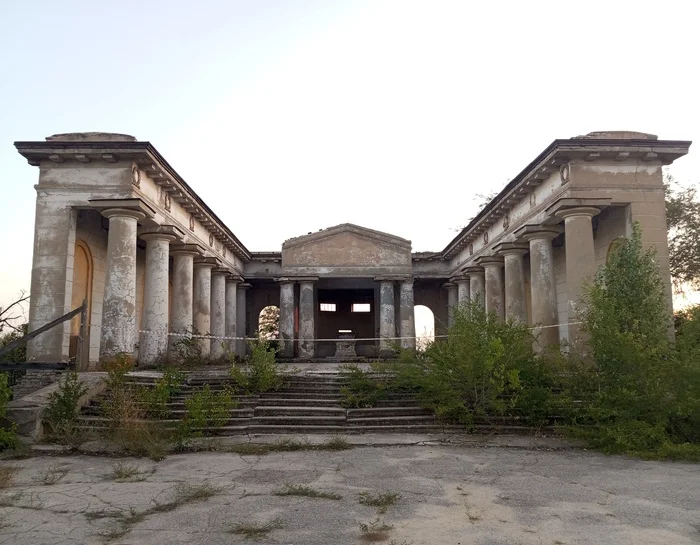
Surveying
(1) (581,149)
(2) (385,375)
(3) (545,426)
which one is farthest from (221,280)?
(3) (545,426)

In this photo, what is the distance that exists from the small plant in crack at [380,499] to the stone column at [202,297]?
1678cm

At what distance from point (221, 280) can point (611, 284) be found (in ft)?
58.0

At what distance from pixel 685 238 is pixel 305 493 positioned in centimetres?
2267

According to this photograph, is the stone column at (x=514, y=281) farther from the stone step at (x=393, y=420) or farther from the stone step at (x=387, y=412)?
the stone step at (x=393, y=420)

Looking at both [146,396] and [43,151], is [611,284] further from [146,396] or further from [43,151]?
[43,151]

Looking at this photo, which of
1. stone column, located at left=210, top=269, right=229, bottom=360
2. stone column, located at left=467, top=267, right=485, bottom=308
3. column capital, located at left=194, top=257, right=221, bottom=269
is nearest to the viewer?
column capital, located at left=194, top=257, right=221, bottom=269

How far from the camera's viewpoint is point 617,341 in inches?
329

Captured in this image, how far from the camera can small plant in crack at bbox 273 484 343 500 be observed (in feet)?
17.9

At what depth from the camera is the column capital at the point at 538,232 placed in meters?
16.0

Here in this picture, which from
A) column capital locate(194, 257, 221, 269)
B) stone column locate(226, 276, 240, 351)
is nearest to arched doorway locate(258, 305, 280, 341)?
stone column locate(226, 276, 240, 351)

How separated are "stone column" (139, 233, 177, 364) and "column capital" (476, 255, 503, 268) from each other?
1167 centimetres

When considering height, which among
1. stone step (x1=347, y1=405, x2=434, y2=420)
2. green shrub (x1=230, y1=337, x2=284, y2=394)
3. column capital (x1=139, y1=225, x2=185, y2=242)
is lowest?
stone step (x1=347, y1=405, x2=434, y2=420)

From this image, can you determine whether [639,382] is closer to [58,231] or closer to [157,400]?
[157,400]

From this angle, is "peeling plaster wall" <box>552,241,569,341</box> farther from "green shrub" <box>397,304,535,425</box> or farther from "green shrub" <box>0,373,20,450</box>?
"green shrub" <box>0,373,20,450</box>
